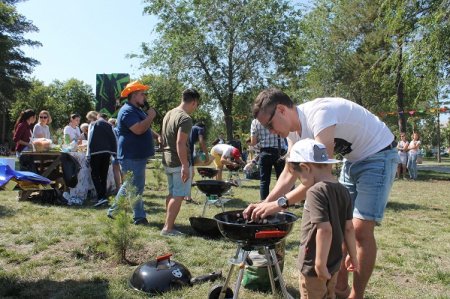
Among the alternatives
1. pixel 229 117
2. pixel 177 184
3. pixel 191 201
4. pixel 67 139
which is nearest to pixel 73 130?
pixel 67 139

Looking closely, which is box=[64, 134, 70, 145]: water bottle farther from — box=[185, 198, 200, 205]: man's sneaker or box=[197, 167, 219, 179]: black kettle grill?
box=[185, 198, 200, 205]: man's sneaker

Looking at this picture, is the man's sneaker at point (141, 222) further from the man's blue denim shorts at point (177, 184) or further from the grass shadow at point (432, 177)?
the grass shadow at point (432, 177)

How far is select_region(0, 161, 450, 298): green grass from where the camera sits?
367 centimetres

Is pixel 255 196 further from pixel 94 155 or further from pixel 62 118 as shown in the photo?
pixel 62 118

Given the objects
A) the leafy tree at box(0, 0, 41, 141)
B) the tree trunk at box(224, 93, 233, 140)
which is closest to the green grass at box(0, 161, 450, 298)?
the tree trunk at box(224, 93, 233, 140)

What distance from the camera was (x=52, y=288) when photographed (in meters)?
3.62

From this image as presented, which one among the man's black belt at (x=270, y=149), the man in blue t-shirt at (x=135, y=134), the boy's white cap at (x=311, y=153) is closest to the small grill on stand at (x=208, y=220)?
the man in blue t-shirt at (x=135, y=134)

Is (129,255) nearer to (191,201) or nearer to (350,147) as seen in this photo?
(350,147)

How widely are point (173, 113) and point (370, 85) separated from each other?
68.5 feet

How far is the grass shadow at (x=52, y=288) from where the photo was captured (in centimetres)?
346

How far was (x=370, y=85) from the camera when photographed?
78.9 ft

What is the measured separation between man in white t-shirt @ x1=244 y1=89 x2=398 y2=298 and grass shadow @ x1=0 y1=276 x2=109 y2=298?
1.66 meters

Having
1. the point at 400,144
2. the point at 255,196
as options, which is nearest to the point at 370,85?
the point at 400,144

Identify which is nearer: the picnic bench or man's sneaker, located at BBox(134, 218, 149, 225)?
man's sneaker, located at BBox(134, 218, 149, 225)
